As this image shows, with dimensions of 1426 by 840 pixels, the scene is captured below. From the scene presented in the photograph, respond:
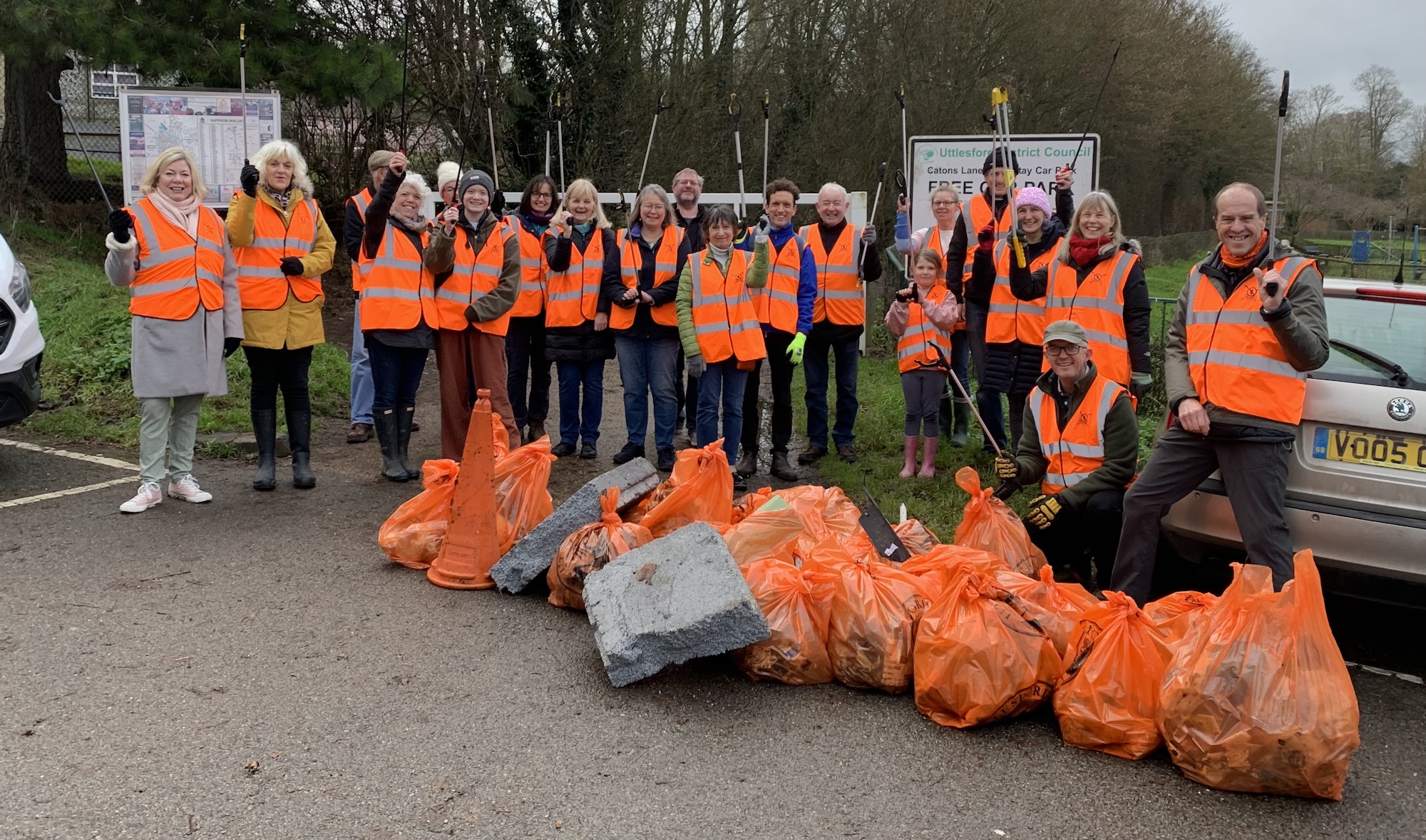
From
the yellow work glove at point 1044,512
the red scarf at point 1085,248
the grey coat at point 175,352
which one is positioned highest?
the red scarf at point 1085,248

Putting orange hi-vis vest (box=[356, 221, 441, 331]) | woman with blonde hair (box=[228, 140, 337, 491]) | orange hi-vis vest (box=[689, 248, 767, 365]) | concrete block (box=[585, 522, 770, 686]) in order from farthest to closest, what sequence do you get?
orange hi-vis vest (box=[689, 248, 767, 365]) → orange hi-vis vest (box=[356, 221, 441, 331]) → woman with blonde hair (box=[228, 140, 337, 491]) → concrete block (box=[585, 522, 770, 686])

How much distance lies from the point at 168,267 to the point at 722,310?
314 cm

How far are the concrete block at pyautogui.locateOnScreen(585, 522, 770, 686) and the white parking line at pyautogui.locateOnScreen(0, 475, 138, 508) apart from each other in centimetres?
393

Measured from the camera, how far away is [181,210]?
6.11 m

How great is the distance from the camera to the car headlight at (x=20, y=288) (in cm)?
667

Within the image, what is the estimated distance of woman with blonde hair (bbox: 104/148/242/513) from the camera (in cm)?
601

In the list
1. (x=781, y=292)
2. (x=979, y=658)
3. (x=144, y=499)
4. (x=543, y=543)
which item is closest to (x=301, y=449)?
(x=144, y=499)

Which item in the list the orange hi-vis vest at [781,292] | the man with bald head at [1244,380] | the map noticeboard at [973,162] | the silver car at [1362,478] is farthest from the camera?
the map noticeboard at [973,162]

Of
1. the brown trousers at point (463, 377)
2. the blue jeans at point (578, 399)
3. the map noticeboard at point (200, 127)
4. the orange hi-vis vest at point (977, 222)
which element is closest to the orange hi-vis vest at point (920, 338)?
the orange hi-vis vest at point (977, 222)

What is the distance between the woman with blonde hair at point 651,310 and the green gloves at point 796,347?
0.75 metres

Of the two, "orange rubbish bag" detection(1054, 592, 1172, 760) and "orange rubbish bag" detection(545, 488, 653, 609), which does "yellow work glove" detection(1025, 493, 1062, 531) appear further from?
"orange rubbish bag" detection(545, 488, 653, 609)

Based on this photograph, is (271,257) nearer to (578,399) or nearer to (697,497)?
(578,399)

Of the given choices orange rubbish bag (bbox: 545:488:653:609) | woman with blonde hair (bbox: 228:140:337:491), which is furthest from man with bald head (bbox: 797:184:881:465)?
woman with blonde hair (bbox: 228:140:337:491)

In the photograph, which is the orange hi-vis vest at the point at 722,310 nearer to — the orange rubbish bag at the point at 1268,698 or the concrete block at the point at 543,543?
the concrete block at the point at 543,543
